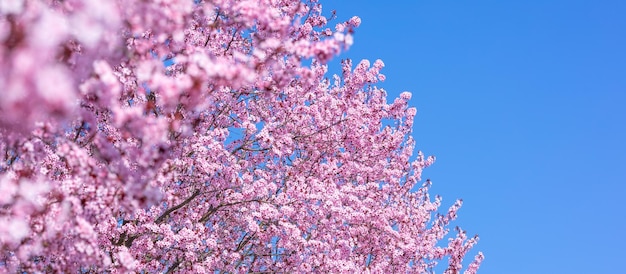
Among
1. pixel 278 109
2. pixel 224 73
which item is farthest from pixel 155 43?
pixel 278 109

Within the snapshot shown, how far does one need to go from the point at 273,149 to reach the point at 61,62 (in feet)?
27.5

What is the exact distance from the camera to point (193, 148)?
1078 cm

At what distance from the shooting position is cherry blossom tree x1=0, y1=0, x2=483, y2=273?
399 centimetres

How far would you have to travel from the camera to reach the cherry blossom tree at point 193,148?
3993 mm

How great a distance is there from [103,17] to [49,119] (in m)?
2.68

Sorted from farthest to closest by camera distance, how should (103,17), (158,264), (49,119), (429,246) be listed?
(429,246), (158,264), (49,119), (103,17)

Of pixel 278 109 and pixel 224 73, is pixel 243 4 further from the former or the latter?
pixel 278 109

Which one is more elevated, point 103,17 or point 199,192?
point 199,192

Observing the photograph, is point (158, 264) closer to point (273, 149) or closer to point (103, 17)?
point (273, 149)

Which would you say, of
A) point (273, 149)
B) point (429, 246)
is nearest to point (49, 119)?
point (273, 149)

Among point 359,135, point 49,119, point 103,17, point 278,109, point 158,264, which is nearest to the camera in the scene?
point 103,17

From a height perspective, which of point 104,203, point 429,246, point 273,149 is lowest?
point 104,203

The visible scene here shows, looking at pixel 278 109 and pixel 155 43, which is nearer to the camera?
pixel 155 43

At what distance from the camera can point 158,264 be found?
36.2ft
